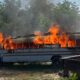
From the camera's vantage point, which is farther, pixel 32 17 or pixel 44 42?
pixel 32 17

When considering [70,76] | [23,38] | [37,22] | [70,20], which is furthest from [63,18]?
[70,76]

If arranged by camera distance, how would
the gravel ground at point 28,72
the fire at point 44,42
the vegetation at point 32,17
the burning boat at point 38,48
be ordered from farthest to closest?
1. the vegetation at point 32,17
2. the fire at point 44,42
3. the burning boat at point 38,48
4. the gravel ground at point 28,72

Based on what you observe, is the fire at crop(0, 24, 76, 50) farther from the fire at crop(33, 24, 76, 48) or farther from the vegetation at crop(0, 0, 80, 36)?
the vegetation at crop(0, 0, 80, 36)

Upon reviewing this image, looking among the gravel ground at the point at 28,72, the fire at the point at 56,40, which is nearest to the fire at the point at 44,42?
the fire at the point at 56,40

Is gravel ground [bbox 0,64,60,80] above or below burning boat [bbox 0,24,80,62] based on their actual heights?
below

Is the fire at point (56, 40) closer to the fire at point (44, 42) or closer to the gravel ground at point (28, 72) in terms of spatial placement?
the fire at point (44, 42)

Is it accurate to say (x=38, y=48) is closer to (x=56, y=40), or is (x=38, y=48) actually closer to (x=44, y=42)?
(x=44, y=42)

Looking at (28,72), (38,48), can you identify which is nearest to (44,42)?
(38,48)

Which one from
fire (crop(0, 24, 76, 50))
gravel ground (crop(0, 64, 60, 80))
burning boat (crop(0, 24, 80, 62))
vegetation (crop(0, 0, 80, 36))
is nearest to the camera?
gravel ground (crop(0, 64, 60, 80))

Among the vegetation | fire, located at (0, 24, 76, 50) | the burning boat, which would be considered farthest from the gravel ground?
the vegetation

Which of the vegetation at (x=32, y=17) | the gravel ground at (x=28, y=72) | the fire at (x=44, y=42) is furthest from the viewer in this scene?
the vegetation at (x=32, y=17)

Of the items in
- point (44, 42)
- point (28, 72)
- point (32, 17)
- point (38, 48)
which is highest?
point (32, 17)

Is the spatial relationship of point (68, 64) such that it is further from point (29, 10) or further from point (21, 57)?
point (29, 10)

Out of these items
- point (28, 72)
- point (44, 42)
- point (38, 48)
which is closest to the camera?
point (28, 72)
